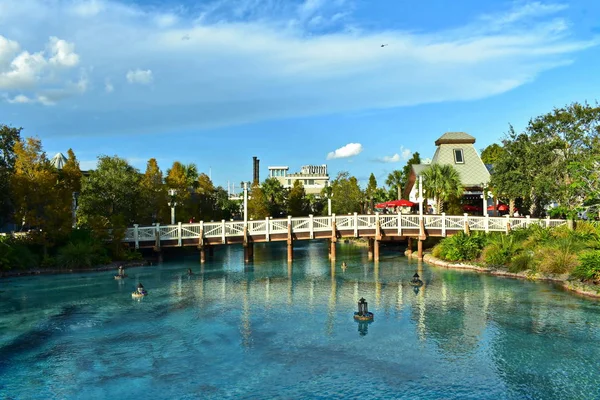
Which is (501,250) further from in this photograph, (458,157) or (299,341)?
(458,157)

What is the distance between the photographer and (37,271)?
112 feet

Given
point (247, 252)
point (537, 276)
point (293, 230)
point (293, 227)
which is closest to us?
point (537, 276)

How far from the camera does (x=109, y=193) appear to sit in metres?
43.4

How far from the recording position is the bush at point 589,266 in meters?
24.6

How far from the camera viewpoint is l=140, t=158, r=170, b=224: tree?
152 ft

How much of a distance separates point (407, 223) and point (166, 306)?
2268 centimetres

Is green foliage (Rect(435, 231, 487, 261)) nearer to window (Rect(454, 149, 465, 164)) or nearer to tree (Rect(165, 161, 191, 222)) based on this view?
window (Rect(454, 149, 465, 164))

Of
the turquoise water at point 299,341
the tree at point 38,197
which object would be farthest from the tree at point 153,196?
the turquoise water at point 299,341

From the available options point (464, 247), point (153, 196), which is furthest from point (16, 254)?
point (464, 247)

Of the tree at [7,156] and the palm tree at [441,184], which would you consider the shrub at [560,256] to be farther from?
the tree at [7,156]

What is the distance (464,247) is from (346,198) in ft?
124

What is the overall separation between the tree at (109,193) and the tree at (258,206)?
24.4 meters

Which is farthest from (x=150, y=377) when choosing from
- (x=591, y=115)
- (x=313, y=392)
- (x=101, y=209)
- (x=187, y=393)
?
(x=591, y=115)

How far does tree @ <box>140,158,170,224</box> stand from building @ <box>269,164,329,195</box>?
8228cm
